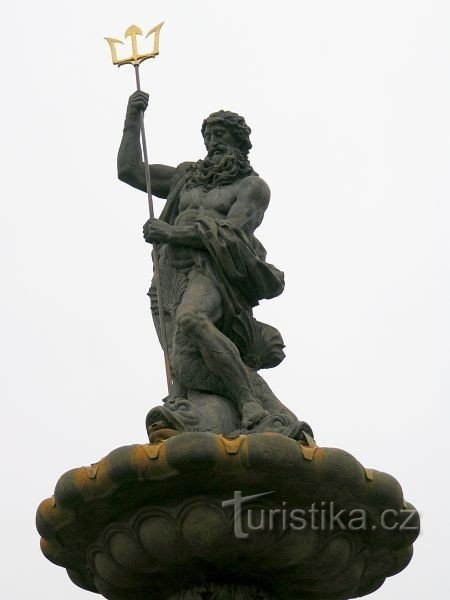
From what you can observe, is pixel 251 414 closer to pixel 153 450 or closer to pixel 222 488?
pixel 222 488

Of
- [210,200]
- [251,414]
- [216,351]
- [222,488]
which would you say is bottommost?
[222,488]

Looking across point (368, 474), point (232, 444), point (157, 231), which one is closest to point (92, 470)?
point (232, 444)

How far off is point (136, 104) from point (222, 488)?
4.51 m

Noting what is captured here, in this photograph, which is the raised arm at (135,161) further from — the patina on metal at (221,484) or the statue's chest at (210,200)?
the patina on metal at (221,484)

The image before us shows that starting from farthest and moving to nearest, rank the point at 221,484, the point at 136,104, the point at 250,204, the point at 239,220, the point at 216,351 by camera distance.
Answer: the point at 136,104 < the point at 250,204 < the point at 239,220 < the point at 216,351 < the point at 221,484

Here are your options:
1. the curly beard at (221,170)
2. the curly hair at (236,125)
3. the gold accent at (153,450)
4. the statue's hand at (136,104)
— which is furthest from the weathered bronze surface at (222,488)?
the statue's hand at (136,104)

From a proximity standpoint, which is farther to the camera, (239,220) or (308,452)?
(239,220)

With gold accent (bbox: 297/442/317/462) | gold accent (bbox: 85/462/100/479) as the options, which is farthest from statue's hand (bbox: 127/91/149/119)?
gold accent (bbox: 297/442/317/462)

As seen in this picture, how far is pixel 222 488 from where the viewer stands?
1077 cm

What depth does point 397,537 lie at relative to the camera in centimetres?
1137

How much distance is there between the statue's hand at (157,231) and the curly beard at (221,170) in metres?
0.68

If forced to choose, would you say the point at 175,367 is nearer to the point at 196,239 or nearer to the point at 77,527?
the point at 196,239

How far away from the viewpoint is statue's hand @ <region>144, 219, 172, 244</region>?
13.0m

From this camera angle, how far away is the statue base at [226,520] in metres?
10.6
